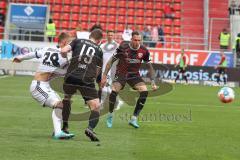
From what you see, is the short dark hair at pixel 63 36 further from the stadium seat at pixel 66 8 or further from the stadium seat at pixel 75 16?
the stadium seat at pixel 66 8

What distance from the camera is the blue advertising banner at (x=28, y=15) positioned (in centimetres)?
4055

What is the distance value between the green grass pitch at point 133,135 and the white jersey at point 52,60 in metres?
1.33

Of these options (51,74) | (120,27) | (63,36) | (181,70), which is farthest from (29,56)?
(120,27)

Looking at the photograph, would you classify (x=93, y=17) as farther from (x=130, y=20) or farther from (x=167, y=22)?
(x=167, y=22)

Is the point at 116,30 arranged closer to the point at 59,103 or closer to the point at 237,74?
the point at 237,74

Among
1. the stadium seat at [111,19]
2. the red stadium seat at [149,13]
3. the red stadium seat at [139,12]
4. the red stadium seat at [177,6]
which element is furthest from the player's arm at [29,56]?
the red stadium seat at [177,6]

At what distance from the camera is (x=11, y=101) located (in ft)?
70.1

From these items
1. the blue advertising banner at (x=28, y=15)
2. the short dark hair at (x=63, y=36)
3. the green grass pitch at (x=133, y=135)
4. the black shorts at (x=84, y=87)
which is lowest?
the green grass pitch at (x=133, y=135)

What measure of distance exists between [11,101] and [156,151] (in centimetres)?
1024

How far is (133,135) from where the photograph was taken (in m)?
14.2

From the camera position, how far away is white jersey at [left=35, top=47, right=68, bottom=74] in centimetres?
1305

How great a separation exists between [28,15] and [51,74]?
91.3 ft

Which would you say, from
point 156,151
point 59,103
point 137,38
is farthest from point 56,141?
point 137,38

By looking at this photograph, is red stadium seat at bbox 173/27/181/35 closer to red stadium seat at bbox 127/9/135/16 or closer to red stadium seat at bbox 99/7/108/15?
red stadium seat at bbox 127/9/135/16
